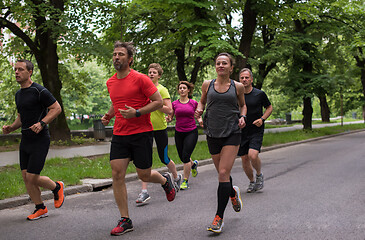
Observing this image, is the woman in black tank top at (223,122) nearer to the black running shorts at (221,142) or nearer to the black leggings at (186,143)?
the black running shorts at (221,142)

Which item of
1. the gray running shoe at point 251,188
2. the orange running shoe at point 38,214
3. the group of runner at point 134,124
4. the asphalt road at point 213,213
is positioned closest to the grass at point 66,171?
the asphalt road at point 213,213

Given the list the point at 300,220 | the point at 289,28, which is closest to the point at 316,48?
the point at 289,28

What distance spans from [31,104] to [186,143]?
9.94ft

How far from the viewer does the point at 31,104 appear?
5074mm

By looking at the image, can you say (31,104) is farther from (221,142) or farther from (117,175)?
(221,142)

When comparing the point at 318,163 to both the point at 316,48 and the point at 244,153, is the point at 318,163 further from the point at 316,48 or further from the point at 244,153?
the point at 316,48

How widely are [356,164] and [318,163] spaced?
3.06ft

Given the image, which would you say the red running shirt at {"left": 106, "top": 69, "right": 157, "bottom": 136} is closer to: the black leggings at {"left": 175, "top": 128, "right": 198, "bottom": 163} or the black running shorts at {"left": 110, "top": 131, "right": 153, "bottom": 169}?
the black running shorts at {"left": 110, "top": 131, "right": 153, "bottom": 169}

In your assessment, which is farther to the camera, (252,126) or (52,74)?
(52,74)

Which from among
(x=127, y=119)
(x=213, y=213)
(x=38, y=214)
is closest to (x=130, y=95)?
(x=127, y=119)

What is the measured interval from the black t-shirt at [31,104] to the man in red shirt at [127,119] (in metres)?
1.06

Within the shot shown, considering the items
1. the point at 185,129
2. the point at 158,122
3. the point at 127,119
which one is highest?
the point at 127,119

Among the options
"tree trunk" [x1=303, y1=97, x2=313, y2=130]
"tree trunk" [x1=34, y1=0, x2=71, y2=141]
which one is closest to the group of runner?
"tree trunk" [x1=34, y1=0, x2=71, y2=141]

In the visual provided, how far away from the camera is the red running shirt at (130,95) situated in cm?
447
